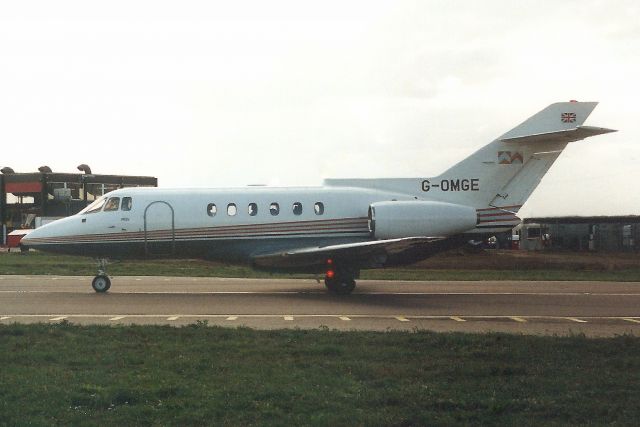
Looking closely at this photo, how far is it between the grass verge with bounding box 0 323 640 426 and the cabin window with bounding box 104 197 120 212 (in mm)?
10356

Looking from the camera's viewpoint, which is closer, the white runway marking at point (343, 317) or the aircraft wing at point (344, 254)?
the white runway marking at point (343, 317)

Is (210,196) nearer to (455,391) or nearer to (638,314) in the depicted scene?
(638,314)

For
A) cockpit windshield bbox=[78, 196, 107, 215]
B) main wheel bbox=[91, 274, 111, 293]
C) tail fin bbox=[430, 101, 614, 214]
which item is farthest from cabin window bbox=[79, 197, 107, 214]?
tail fin bbox=[430, 101, 614, 214]

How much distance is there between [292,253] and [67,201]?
5539 cm

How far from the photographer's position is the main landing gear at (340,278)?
22359 millimetres

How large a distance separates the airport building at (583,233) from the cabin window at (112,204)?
2088 inches

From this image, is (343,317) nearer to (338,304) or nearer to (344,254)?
(338,304)

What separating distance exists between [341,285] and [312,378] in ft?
44.2

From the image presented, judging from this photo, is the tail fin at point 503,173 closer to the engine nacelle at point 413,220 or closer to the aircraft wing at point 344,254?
the engine nacelle at point 413,220

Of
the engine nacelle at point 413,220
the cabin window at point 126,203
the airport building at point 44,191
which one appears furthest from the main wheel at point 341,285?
the airport building at point 44,191

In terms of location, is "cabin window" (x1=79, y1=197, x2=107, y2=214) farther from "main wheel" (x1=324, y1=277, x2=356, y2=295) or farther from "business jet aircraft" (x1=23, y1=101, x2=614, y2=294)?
"main wheel" (x1=324, y1=277, x2=356, y2=295)

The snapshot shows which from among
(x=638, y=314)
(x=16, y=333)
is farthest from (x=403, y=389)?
(x=638, y=314)

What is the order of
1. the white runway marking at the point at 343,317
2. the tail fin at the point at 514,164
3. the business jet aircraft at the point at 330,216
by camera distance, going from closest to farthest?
the white runway marking at the point at 343,317 < the business jet aircraft at the point at 330,216 < the tail fin at the point at 514,164

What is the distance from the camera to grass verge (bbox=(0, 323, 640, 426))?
7383 millimetres
